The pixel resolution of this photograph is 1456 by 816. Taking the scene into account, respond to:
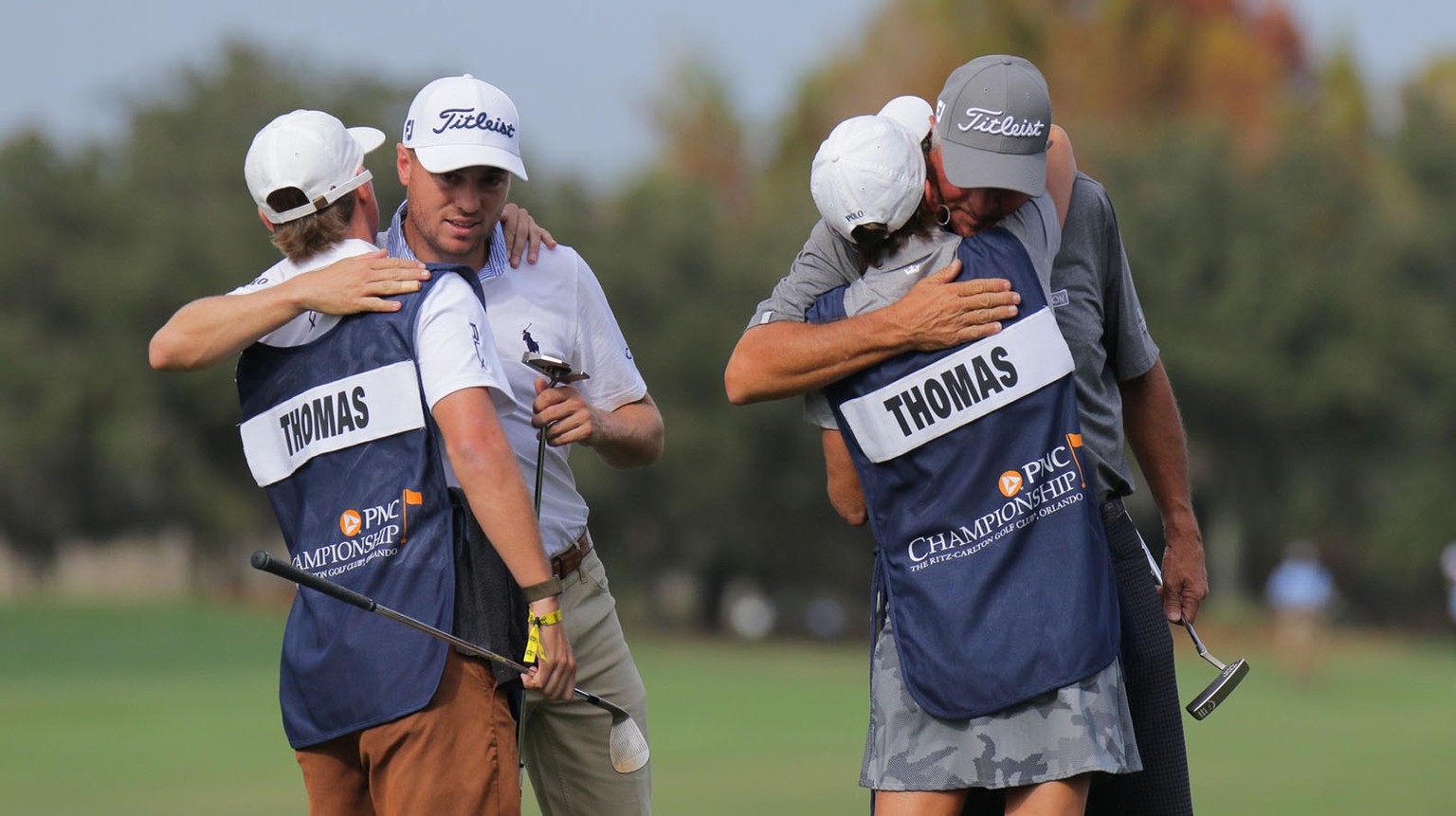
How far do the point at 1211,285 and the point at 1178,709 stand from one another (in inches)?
1672

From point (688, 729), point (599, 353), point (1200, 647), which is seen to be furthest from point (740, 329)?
point (1200, 647)

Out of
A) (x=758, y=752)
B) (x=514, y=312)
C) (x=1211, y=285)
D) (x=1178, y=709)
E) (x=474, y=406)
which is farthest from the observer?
(x=1211, y=285)

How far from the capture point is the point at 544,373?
176 inches

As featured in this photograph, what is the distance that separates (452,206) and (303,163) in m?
0.54

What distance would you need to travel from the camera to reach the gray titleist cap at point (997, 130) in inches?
153

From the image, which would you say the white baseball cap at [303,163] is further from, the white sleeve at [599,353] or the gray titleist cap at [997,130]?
the gray titleist cap at [997,130]

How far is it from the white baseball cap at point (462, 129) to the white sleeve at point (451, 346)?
51 cm

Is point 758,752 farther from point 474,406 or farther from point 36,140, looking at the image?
point 36,140

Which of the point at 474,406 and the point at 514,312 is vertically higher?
the point at 514,312

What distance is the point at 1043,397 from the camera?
3.80 meters

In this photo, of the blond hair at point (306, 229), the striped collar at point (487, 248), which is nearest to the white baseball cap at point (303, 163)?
the blond hair at point (306, 229)

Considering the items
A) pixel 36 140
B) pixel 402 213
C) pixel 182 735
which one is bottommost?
pixel 182 735

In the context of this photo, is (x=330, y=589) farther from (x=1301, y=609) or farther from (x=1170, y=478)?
(x=1301, y=609)

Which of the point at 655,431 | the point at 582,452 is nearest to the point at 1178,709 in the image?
the point at 655,431
